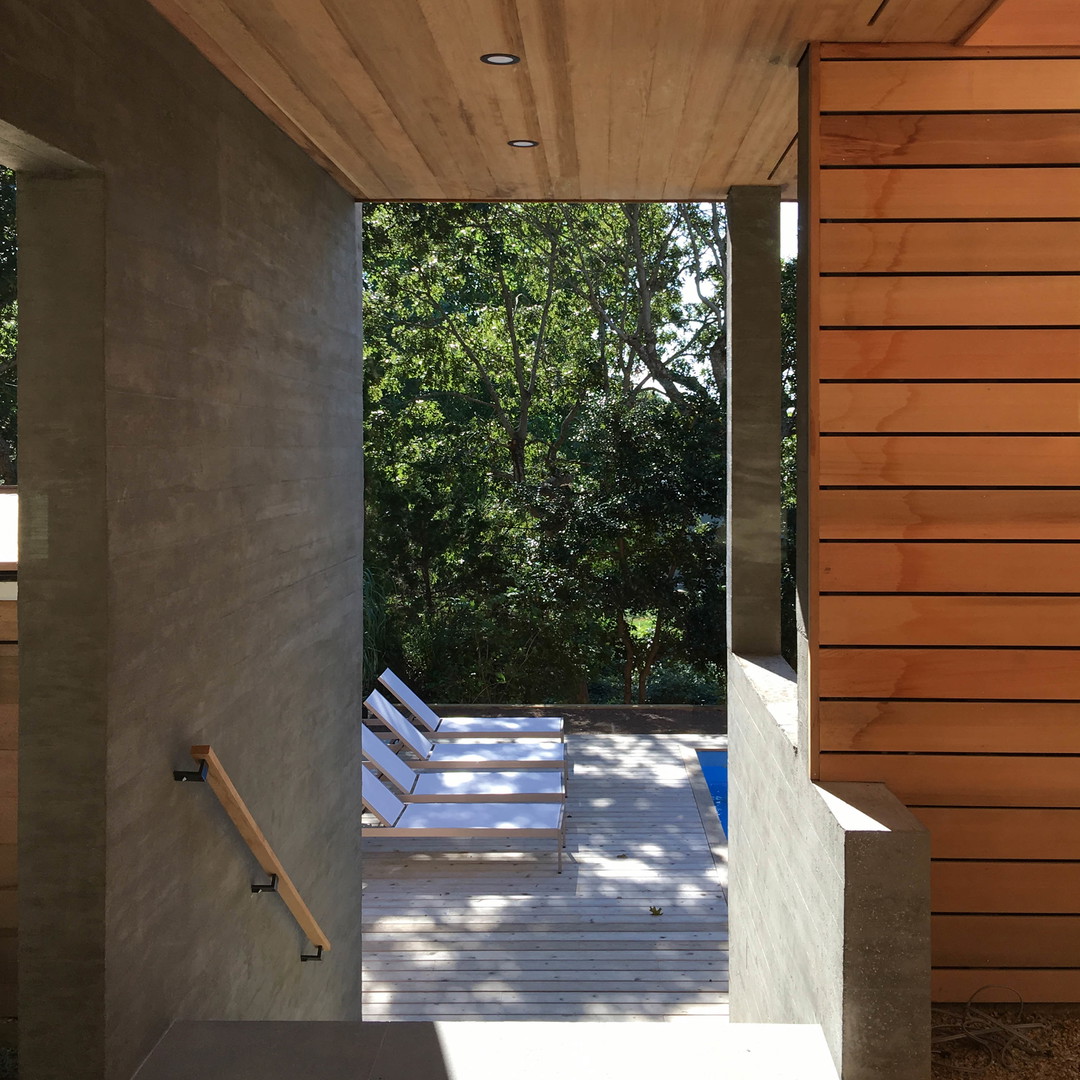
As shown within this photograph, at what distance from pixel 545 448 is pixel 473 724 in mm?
6181

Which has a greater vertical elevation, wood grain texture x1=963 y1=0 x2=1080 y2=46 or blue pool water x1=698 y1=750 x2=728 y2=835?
wood grain texture x1=963 y1=0 x2=1080 y2=46

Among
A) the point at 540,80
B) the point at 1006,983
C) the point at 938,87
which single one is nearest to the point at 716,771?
the point at 1006,983

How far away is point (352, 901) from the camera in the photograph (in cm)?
514

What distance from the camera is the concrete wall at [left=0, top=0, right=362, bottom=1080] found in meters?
2.49

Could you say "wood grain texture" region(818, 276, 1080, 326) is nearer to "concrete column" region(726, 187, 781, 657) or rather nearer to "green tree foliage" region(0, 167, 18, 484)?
"concrete column" region(726, 187, 781, 657)

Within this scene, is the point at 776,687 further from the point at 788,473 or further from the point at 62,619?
the point at 788,473

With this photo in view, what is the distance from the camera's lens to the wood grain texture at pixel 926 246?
2.96 meters

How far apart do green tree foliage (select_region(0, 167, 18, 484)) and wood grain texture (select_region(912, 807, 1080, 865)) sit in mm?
10502

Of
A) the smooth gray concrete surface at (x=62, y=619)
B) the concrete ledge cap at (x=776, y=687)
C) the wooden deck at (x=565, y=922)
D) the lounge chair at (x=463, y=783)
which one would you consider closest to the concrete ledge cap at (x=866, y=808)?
the concrete ledge cap at (x=776, y=687)

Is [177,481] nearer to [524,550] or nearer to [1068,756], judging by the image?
[1068,756]

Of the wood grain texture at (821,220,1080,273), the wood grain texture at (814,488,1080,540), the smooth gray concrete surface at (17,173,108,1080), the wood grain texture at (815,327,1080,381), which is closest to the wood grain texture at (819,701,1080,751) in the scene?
the wood grain texture at (814,488,1080,540)

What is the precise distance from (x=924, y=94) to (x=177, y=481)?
2.38 metres

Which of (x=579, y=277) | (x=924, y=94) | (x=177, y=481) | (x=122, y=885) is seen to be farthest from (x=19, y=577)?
(x=579, y=277)

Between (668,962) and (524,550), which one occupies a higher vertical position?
(524,550)
